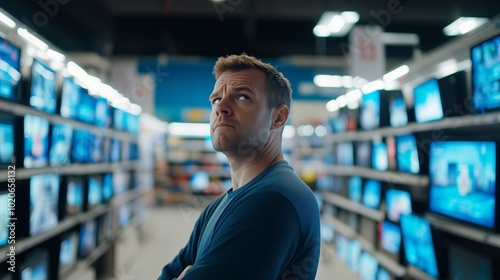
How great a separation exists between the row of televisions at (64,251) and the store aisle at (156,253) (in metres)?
0.77

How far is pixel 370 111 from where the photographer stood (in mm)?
4770

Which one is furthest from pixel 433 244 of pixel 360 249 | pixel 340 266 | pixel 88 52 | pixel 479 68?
pixel 88 52

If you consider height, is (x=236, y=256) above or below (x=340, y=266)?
above

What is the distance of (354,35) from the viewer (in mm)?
6750

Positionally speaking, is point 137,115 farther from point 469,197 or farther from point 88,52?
point 469,197

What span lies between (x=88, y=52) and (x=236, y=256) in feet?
27.8

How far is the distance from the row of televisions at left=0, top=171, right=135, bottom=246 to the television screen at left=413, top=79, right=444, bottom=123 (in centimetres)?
330

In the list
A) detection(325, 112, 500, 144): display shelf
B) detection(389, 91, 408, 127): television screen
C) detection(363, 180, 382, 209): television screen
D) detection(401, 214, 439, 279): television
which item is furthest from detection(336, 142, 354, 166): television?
detection(401, 214, 439, 279): television

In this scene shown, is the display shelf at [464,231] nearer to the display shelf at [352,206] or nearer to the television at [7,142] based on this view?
the display shelf at [352,206]

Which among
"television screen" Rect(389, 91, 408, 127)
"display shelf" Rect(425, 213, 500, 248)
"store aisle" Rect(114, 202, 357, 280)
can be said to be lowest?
"store aisle" Rect(114, 202, 357, 280)

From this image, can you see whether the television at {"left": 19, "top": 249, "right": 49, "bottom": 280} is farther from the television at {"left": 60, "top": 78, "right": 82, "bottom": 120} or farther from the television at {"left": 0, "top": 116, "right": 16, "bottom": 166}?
the television at {"left": 60, "top": 78, "right": 82, "bottom": 120}

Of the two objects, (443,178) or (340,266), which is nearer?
(443,178)

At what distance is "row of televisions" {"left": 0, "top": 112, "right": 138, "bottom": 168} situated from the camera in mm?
2367

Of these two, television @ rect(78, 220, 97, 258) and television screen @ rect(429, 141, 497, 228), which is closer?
television screen @ rect(429, 141, 497, 228)
